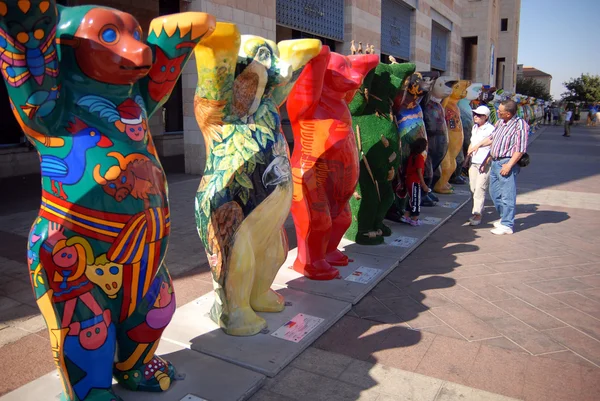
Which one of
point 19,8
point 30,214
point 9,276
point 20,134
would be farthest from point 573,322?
point 20,134

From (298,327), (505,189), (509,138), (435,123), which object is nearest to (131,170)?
(298,327)

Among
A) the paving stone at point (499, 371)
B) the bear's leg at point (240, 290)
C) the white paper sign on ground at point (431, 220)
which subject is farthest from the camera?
the white paper sign on ground at point (431, 220)

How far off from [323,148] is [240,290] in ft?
4.57

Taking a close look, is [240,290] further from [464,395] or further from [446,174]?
[446,174]

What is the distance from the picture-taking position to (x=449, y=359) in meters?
3.01

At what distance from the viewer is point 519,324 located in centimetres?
352

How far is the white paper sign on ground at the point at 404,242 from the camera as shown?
5.29 metres

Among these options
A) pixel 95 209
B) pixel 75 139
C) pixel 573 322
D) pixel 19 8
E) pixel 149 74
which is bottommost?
pixel 573 322

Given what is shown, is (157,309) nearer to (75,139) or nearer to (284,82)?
(75,139)

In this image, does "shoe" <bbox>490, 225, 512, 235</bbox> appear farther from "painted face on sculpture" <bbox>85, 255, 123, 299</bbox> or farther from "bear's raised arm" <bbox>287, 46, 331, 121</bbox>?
"painted face on sculpture" <bbox>85, 255, 123, 299</bbox>

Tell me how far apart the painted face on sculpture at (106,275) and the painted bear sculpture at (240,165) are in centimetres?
90

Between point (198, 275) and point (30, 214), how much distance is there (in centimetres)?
333

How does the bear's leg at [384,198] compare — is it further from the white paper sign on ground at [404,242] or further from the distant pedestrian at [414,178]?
the distant pedestrian at [414,178]

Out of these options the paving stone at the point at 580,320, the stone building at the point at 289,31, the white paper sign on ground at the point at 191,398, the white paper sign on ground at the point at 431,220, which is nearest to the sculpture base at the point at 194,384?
the white paper sign on ground at the point at 191,398
